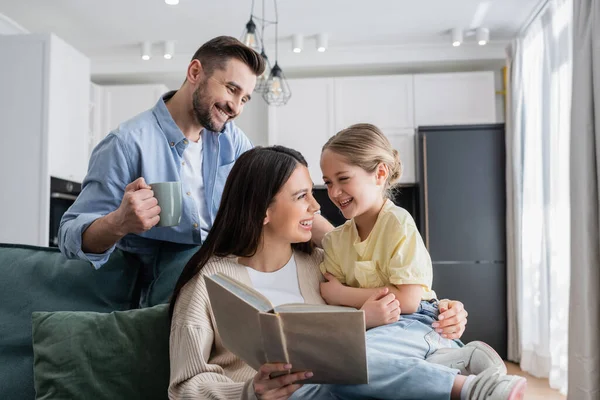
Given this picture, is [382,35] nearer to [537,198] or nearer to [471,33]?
[471,33]

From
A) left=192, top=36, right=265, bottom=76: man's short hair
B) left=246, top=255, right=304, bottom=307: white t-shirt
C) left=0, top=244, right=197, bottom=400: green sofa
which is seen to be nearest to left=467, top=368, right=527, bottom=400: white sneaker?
left=246, top=255, right=304, bottom=307: white t-shirt

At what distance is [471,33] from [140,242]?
399 centimetres

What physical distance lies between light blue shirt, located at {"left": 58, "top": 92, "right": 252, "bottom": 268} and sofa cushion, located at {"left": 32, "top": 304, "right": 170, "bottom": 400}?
23 centimetres

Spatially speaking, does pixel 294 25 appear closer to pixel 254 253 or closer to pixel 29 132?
pixel 29 132

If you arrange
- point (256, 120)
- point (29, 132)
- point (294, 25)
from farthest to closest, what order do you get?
point (256, 120) → point (294, 25) → point (29, 132)

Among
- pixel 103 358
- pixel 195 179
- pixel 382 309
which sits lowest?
pixel 103 358

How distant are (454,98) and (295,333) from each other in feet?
15.3

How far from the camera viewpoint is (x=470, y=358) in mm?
1433

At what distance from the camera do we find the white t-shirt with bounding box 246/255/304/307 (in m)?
1.60

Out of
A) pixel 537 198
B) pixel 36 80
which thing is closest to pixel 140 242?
pixel 36 80

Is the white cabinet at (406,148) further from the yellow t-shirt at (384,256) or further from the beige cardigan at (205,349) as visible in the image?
the beige cardigan at (205,349)

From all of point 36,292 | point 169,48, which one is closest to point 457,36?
point 169,48

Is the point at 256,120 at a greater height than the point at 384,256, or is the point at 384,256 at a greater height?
the point at 256,120

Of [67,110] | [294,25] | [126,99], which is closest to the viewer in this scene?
[67,110]
